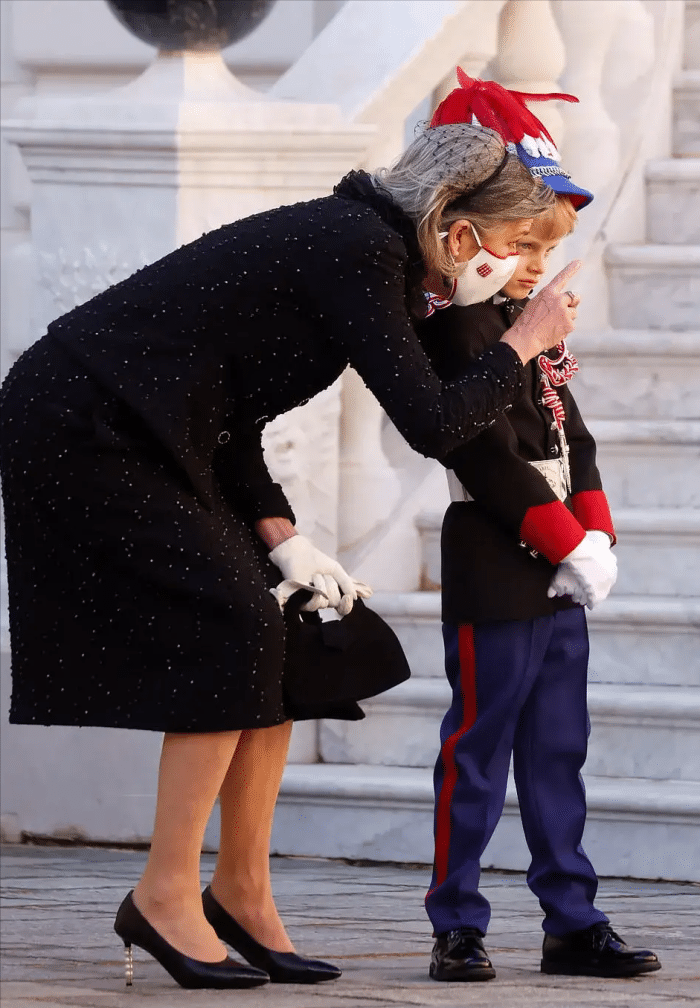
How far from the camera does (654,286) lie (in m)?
4.64

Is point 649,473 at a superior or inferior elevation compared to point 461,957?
superior

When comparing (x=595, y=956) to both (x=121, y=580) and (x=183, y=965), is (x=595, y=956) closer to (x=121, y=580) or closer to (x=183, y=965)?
(x=183, y=965)

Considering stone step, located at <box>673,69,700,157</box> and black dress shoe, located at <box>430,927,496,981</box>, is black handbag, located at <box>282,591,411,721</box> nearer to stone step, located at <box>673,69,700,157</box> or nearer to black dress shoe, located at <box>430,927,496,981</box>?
black dress shoe, located at <box>430,927,496,981</box>

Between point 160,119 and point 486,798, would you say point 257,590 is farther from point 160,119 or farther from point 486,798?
point 160,119

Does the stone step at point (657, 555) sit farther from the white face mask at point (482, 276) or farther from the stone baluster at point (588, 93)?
the white face mask at point (482, 276)

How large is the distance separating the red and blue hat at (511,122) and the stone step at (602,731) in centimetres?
115

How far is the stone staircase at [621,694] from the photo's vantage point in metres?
3.76

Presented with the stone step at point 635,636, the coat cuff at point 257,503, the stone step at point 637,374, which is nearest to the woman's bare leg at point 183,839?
the coat cuff at point 257,503

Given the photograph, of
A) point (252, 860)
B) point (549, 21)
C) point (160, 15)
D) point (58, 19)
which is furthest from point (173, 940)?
point (58, 19)

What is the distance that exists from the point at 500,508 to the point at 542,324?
286mm

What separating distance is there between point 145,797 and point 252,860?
1.17 meters

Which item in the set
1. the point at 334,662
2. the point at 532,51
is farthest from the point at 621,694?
the point at 532,51

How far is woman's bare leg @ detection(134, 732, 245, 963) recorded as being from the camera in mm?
2791

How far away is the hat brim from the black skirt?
637 millimetres
